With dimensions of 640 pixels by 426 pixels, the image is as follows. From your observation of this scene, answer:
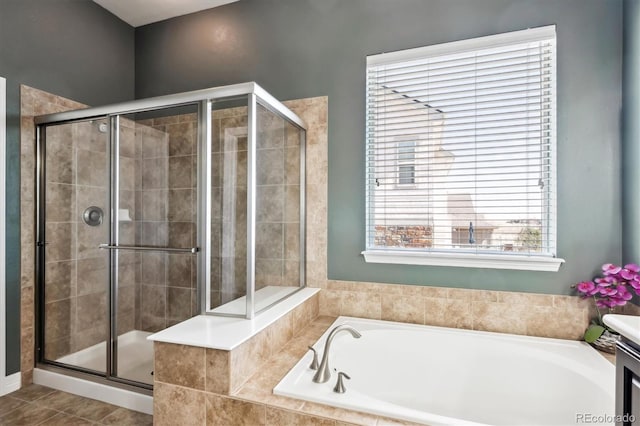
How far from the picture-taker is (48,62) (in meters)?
2.34

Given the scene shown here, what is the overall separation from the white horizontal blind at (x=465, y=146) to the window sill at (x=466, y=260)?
61 millimetres

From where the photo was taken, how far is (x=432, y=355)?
6.37 ft

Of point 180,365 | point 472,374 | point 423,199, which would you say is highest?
point 423,199

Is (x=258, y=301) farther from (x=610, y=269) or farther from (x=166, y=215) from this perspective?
(x=610, y=269)

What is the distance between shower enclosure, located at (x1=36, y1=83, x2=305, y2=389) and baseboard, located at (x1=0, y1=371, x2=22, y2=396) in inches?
5.4

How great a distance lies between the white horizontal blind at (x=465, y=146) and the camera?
2.00m

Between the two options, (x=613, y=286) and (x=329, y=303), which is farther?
(x=329, y=303)

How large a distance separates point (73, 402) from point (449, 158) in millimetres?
2709

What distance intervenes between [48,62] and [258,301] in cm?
223

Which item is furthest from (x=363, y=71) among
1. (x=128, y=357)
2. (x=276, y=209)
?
(x=128, y=357)

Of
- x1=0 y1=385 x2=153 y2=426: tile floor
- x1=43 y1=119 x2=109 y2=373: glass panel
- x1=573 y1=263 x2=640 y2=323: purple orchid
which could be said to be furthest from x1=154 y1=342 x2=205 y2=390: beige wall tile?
x1=573 y1=263 x2=640 y2=323: purple orchid

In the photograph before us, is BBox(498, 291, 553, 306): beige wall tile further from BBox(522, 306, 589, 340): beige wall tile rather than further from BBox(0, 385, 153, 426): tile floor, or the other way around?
BBox(0, 385, 153, 426): tile floor

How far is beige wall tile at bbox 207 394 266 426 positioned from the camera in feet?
4.40

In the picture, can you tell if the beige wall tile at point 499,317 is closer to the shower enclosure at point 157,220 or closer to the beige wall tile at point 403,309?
the beige wall tile at point 403,309
